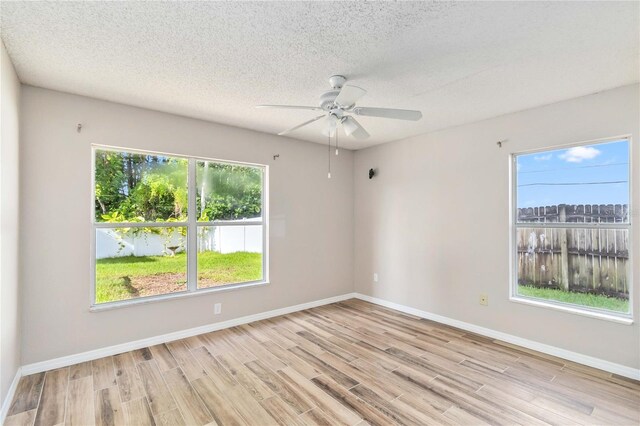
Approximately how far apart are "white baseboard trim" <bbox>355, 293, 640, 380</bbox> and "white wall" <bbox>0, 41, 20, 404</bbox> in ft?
13.4

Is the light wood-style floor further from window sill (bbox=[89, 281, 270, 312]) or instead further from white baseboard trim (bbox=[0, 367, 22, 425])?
window sill (bbox=[89, 281, 270, 312])

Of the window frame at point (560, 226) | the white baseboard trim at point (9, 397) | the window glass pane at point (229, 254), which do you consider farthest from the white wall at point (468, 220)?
the white baseboard trim at point (9, 397)

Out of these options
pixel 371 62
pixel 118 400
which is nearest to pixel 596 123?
pixel 371 62

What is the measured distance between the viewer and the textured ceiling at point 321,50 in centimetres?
171

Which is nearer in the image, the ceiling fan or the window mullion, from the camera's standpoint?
the ceiling fan

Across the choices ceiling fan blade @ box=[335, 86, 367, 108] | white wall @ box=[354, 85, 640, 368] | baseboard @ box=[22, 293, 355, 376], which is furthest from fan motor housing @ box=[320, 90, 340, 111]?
baseboard @ box=[22, 293, 355, 376]

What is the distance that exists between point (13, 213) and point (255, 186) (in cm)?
238

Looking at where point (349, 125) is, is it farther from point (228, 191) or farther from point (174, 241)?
point (174, 241)

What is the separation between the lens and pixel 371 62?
225cm

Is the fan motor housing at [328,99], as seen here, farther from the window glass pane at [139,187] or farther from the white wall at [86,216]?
the window glass pane at [139,187]

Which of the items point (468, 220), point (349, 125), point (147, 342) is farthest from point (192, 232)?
point (468, 220)

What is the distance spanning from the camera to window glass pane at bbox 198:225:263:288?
369 cm

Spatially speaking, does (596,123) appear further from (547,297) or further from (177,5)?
(177,5)

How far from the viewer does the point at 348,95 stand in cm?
212
